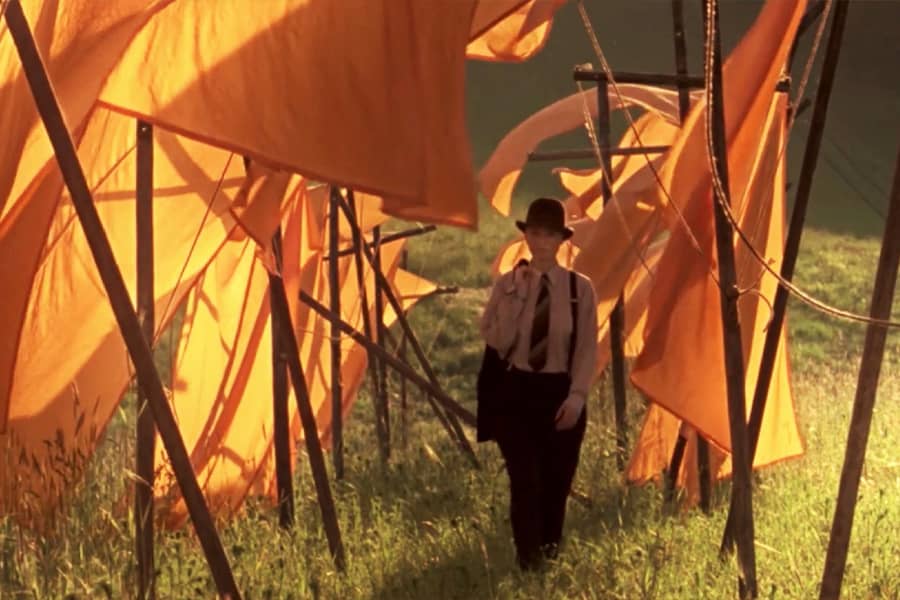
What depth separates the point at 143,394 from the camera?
187 inches

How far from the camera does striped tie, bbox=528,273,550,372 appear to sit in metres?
5.77

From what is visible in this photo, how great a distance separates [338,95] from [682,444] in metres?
3.12

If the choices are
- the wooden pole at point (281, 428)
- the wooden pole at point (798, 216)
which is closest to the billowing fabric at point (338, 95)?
the wooden pole at point (798, 216)

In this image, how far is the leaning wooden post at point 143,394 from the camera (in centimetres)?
472

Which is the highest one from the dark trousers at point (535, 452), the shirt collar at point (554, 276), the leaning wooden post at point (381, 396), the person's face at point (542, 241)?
the person's face at point (542, 241)

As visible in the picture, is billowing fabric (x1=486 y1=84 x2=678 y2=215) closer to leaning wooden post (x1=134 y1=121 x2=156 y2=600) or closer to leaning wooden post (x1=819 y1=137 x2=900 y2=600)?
leaning wooden post (x1=134 y1=121 x2=156 y2=600)

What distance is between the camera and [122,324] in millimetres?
4148

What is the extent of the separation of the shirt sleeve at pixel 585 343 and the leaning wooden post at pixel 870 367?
1.45m

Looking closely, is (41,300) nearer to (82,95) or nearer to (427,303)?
(82,95)

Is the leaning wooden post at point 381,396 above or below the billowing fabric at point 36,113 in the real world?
below

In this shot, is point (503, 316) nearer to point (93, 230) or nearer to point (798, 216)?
point (798, 216)

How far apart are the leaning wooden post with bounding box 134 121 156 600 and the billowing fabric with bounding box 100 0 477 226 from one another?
0.64 feet

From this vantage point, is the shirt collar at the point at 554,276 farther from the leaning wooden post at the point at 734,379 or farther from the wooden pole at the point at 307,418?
the wooden pole at the point at 307,418

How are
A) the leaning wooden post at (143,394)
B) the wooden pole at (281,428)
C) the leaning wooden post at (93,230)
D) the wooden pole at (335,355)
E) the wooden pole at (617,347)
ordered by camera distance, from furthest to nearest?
the wooden pole at (335,355) → the wooden pole at (617,347) → the wooden pole at (281,428) → the leaning wooden post at (143,394) → the leaning wooden post at (93,230)
